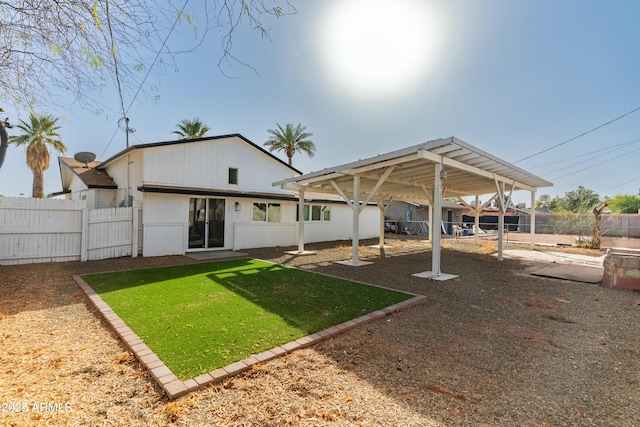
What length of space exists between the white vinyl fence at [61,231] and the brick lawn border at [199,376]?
17.3 ft

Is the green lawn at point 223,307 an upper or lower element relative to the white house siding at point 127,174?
lower

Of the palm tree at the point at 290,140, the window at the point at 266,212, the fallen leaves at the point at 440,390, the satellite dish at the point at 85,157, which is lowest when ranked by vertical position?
the fallen leaves at the point at 440,390

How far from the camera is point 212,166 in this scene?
12.0 metres

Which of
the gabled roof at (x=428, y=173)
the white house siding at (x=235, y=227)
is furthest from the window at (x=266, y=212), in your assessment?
the gabled roof at (x=428, y=173)

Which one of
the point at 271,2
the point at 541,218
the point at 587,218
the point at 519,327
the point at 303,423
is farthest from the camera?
the point at 541,218

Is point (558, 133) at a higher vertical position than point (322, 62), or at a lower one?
higher

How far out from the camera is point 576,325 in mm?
4273

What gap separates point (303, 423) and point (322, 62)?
5476 millimetres

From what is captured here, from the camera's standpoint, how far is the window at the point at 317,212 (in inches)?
611

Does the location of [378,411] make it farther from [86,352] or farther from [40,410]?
[86,352]

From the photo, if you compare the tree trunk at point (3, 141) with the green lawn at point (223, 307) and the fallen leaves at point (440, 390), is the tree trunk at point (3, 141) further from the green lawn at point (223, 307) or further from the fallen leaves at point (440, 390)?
the fallen leaves at point (440, 390)

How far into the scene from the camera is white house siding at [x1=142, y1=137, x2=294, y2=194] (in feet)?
34.8

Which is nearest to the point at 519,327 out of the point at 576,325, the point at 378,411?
the point at 576,325

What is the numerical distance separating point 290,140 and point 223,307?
2088 cm
